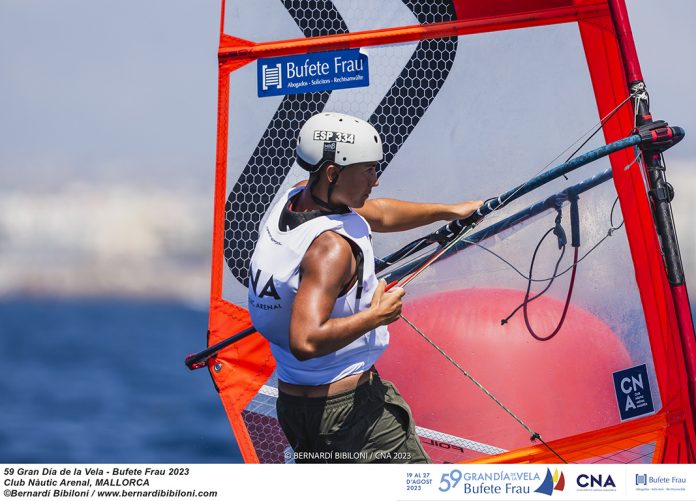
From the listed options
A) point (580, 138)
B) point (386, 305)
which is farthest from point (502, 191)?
point (386, 305)

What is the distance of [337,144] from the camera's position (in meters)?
3.52

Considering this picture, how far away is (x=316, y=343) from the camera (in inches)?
129

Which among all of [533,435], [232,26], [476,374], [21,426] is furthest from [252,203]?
[21,426]

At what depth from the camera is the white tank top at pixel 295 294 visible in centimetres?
348

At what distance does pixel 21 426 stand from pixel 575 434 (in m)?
7.26

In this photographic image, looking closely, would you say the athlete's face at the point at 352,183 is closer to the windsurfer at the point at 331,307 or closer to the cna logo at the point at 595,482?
the windsurfer at the point at 331,307

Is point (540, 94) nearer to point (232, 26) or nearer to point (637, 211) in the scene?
point (637, 211)

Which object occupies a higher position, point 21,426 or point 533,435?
point 21,426

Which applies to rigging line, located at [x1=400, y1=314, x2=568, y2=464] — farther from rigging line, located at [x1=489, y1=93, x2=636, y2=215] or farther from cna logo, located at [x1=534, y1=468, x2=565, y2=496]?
rigging line, located at [x1=489, y1=93, x2=636, y2=215]

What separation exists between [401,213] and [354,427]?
848 millimetres

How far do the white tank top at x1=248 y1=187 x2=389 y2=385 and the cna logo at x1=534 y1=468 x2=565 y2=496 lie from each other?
804 millimetres

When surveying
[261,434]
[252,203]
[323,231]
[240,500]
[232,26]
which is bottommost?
[240,500]

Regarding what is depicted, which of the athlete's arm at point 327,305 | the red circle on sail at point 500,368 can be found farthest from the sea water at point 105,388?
the athlete's arm at point 327,305

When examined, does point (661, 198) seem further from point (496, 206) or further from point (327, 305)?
point (327, 305)
